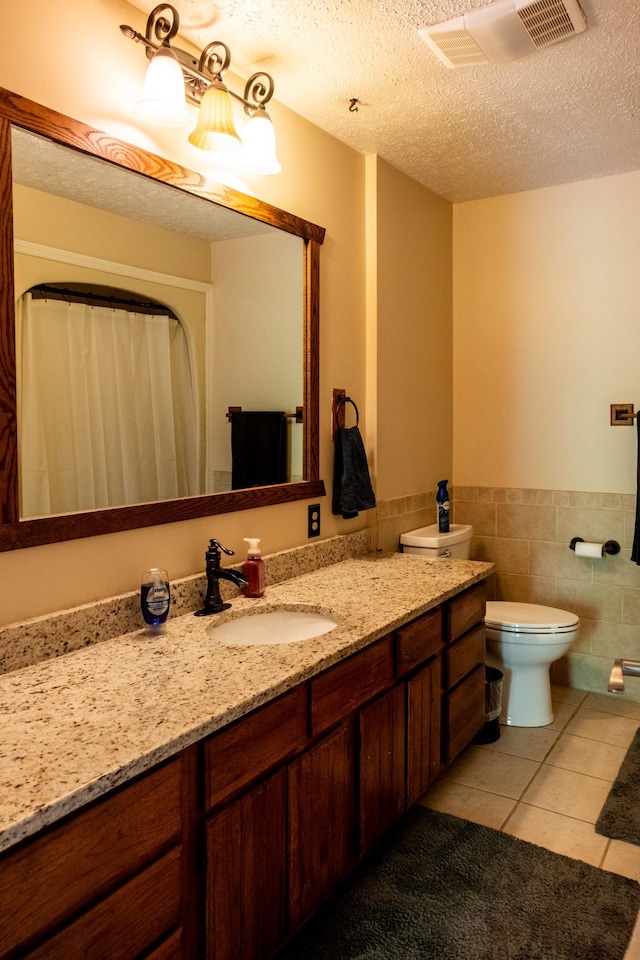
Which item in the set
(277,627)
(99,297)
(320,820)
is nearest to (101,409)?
(99,297)

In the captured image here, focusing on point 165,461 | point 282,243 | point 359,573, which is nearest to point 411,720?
point 359,573

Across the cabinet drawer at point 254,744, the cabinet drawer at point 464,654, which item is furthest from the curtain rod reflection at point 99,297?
the cabinet drawer at point 464,654

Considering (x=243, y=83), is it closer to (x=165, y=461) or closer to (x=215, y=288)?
(x=215, y=288)

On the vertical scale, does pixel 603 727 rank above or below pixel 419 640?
below

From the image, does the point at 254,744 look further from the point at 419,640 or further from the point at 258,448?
the point at 258,448

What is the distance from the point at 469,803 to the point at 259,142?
2.24 meters

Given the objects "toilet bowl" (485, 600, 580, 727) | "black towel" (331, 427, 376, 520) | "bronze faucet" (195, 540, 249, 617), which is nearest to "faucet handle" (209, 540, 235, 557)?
"bronze faucet" (195, 540, 249, 617)

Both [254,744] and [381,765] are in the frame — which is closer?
[254,744]

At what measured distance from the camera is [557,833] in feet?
7.19

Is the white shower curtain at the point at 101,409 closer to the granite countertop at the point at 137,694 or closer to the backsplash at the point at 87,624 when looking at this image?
the backsplash at the point at 87,624

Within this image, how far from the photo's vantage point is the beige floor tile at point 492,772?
2467mm

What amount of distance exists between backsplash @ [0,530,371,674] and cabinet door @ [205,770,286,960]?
545mm

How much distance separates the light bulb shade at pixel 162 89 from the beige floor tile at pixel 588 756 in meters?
2.54

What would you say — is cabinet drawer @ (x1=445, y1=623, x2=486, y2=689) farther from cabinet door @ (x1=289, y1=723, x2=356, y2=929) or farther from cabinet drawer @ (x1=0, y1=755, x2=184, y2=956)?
cabinet drawer @ (x1=0, y1=755, x2=184, y2=956)
